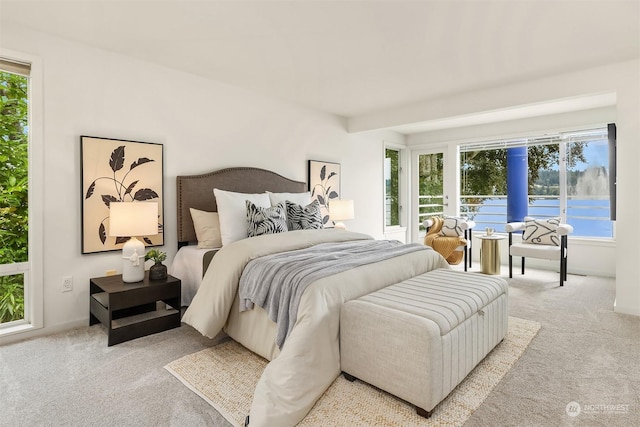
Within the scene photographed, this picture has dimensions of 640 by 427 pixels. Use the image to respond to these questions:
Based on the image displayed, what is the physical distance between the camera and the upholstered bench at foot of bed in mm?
1753

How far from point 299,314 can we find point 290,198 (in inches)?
86.0

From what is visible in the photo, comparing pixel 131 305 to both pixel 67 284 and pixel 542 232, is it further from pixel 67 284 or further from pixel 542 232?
pixel 542 232

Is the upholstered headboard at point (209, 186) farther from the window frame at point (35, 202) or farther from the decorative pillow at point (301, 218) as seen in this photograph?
the window frame at point (35, 202)

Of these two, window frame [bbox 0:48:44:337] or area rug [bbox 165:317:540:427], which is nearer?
area rug [bbox 165:317:540:427]

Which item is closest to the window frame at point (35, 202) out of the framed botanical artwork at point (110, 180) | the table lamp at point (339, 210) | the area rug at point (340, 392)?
the framed botanical artwork at point (110, 180)

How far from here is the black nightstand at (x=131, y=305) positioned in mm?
2607

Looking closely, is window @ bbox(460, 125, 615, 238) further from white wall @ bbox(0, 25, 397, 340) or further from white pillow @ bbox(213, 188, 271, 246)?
white pillow @ bbox(213, 188, 271, 246)

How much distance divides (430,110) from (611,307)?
2878 mm

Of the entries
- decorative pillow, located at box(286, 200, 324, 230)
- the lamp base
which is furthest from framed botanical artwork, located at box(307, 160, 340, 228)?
the lamp base

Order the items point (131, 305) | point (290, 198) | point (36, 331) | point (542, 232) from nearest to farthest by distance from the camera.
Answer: point (131, 305), point (36, 331), point (290, 198), point (542, 232)

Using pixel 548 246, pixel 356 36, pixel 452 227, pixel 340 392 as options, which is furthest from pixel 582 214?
pixel 340 392

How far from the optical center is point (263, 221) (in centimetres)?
331

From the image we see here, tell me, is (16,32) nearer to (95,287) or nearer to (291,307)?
(95,287)

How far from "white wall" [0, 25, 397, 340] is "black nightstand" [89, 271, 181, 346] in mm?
252
